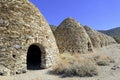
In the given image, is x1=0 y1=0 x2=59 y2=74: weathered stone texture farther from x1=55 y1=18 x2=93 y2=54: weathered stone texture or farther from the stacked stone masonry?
x1=55 y1=18 x2=93 y2=54: weathered stone texture

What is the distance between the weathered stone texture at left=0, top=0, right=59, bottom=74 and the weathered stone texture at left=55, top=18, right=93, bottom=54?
5.55m

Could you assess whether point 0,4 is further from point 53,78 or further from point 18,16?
point 53,78

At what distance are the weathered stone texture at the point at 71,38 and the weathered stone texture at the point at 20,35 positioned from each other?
5548 millimetres

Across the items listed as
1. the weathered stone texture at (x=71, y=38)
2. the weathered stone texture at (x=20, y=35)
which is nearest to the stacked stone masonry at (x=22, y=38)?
the weathered stone texture at (x=20, y=35)

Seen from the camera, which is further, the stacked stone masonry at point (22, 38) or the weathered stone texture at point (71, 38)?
the weathered stone texture at point (71, 38)

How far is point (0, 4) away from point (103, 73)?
5813 millimetres

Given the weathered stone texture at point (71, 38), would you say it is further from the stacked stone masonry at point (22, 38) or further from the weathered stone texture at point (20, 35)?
the weathered stone texture at point (20, 35)

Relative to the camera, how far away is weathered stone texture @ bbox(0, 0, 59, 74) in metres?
9.00

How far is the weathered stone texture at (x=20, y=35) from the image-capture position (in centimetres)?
900

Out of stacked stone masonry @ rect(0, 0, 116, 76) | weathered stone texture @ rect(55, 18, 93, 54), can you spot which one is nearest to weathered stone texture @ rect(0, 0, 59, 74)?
stacked stone masonry @ rect(0, 0, 116, 76)

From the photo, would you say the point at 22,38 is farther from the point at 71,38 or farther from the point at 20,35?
the point at 71,38

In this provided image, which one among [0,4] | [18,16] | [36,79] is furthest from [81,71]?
[0,4]

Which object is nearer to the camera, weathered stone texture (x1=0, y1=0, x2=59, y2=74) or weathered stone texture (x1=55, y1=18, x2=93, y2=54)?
weathered stone texture (x1=0, y1=0, x2=59, y2=74)

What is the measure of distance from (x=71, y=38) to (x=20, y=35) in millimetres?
7750
